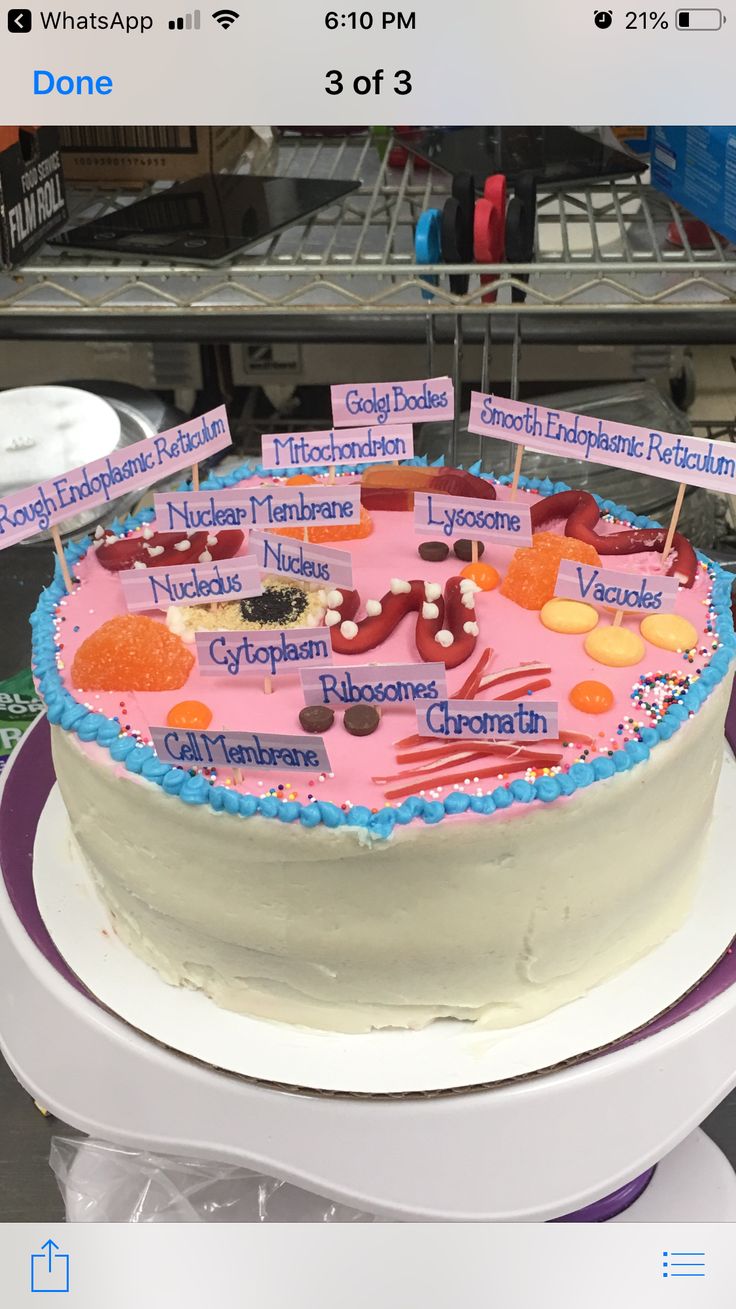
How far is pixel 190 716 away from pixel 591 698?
1.05 feet

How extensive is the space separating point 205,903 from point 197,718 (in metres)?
0.14

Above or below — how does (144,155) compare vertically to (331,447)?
above

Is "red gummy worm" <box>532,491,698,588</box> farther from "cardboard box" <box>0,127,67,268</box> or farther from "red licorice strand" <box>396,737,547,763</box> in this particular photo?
"cardboard box" <box>0,127,67,268</box>

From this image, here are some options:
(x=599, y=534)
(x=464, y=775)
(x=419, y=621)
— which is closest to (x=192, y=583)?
(x=419, y=621)

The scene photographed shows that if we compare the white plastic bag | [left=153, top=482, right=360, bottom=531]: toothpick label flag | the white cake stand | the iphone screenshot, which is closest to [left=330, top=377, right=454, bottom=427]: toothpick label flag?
the iphone screenshot

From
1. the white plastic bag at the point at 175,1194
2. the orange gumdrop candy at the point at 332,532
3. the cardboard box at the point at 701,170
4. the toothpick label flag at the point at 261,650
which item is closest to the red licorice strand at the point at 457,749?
the toothpick label flag at the point at 261,650

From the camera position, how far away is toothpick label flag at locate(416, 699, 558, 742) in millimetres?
872

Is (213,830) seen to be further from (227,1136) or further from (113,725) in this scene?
(227,1136)

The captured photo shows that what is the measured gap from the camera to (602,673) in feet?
3.22

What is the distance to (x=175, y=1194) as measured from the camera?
113cm

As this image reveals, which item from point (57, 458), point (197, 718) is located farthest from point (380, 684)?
point (57, 458)
